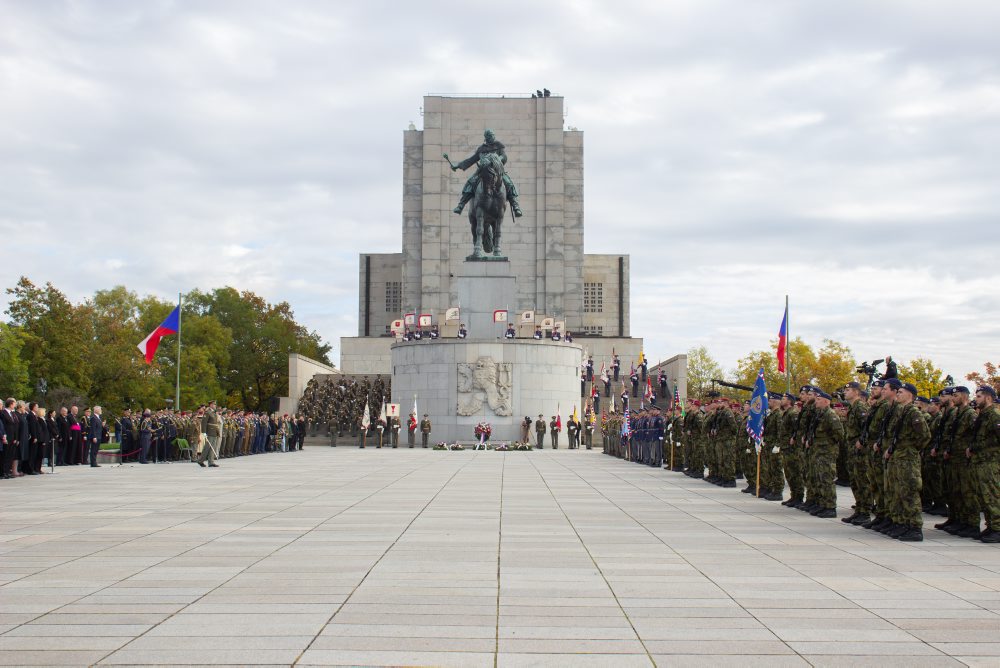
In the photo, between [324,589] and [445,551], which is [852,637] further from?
[445,551]

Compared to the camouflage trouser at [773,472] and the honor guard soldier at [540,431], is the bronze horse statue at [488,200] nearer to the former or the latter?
the honor guard soldier at [540,431]

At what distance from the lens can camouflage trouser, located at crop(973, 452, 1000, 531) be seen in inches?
485

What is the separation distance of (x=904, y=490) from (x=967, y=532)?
3.68 feet

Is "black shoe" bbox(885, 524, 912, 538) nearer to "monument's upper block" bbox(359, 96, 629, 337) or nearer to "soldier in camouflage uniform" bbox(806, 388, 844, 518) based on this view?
"soldier in camouflage uniform" bbox(806, 388, 844, 518)

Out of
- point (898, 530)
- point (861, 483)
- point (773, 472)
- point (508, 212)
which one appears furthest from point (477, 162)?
point (898, 530)

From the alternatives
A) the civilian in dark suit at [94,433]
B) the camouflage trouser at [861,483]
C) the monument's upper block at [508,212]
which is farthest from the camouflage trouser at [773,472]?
the monument's upper block at [508,212]

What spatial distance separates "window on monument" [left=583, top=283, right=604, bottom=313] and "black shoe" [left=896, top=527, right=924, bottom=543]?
240 ft

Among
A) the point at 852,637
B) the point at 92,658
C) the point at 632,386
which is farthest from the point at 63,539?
the point at 632,386

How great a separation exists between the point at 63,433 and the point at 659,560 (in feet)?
79.6

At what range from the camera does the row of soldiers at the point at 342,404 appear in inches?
2095

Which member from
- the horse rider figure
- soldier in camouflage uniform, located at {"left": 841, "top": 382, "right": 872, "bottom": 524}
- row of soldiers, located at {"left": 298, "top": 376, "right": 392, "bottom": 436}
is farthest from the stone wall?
soldier in camouflage uniform, located at {"left": 841, "top": 382, "right": 872, "bottom": 524}

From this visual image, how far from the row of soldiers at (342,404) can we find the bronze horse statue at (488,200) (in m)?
9.12

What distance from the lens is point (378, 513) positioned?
14977 mm

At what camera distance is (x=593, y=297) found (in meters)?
85.6
